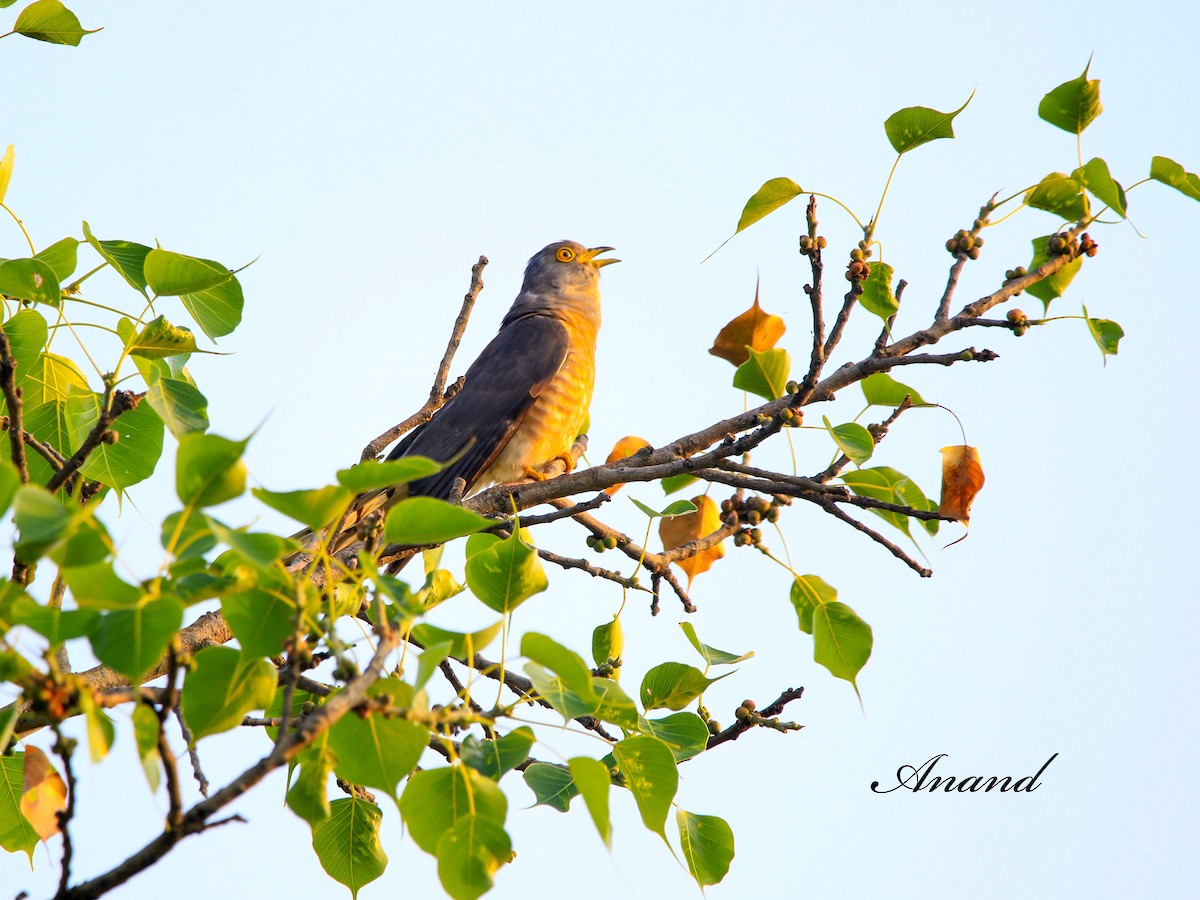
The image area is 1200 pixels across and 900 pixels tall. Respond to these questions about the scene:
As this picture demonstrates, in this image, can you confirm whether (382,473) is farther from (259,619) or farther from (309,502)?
(259,619)

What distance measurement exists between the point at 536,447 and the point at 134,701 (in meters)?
5.05

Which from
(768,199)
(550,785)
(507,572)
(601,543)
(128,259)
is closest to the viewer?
(507,572)

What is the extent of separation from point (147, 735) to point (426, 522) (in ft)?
1.72

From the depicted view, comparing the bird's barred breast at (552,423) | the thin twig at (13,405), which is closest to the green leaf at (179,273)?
the thin twig at (13,405)

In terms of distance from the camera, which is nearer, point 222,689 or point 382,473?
point 382,473

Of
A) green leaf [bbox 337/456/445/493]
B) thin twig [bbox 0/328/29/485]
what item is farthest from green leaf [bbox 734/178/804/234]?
thin twig [bbox 0/328/29/485]

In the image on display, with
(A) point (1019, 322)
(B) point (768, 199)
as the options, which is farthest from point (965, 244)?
(B) point (768, 199)

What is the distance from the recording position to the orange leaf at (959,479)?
2941 millimetres

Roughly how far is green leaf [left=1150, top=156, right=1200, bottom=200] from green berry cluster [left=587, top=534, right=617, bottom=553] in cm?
204

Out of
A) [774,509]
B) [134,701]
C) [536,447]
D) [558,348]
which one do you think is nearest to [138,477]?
[134,701]

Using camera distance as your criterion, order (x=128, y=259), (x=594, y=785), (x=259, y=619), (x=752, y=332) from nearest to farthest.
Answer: (x=259, y=619) → (x=594, y=785) → (x=128, y=259) → (x=752, y=332)

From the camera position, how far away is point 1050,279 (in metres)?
3.23

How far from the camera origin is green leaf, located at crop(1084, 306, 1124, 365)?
3.12 m

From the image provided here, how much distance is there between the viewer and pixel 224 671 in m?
1.86
